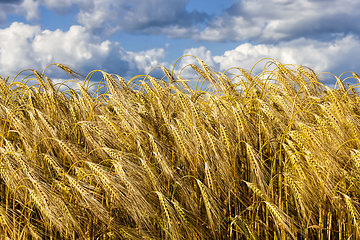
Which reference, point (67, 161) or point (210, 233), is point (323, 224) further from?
point (67, 161)

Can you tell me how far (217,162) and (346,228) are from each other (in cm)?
107

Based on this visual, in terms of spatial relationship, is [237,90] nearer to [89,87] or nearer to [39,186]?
[89,87]

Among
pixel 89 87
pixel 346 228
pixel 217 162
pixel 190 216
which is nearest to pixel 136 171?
pixel 190 216

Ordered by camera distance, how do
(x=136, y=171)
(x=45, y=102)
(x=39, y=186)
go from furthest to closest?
1. (x=45, y=102)
2. (x=136, y=171)
3. (x=39, y=186)

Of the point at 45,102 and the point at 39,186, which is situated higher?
the point at 45,102

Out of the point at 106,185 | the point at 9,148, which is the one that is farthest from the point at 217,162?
the point at 9,148

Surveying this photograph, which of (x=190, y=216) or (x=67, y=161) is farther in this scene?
(x=67, y=161)

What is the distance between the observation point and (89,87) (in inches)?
149

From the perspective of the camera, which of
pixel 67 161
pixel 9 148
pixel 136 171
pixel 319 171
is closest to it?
pixel 136 171

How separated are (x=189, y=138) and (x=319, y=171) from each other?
0.89 meters

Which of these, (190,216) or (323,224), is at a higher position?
(190,216)

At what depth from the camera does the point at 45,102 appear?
10.9 ft

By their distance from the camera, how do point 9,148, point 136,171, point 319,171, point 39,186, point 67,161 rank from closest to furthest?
point 39,186
point 136,171
point 319,171
point 9,148
point 67,161

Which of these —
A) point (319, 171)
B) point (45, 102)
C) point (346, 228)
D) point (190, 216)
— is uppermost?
point (45, 102)
